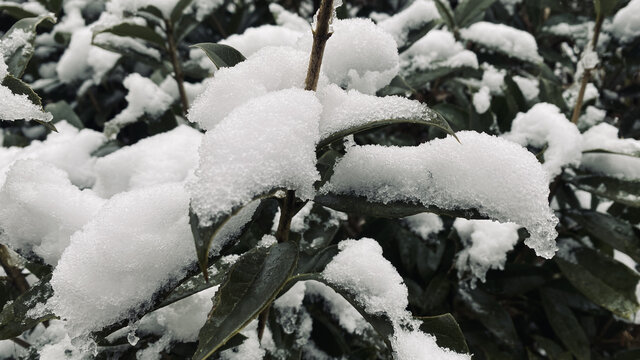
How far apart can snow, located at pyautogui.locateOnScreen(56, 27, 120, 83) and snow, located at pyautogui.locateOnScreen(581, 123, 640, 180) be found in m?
1.09

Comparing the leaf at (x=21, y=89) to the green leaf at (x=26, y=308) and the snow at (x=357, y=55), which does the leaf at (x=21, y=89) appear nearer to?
the green leaf at (x=26, y=308)

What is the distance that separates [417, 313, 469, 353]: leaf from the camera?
0.51 m

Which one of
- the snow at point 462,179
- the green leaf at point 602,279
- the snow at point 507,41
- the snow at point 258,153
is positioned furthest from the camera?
the snow at point 507,41

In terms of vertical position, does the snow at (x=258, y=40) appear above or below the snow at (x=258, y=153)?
below

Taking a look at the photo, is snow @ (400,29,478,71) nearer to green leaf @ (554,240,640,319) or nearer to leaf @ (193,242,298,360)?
green leaf @ (554,240,640,319)

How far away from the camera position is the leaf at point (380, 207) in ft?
1.58

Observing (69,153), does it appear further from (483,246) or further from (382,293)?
(483,246)

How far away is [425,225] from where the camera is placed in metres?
0.91

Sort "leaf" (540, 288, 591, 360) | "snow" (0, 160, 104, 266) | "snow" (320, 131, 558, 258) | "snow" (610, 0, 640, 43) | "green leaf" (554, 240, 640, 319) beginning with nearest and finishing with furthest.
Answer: "snow" (320, 131, 558, 258) < "snow" (0, 160, 104, 266) < "green leaf" (554, 240, 640, 319) < "leaf" (540, 288, 591, 360) < "snow" (610, 0, 640, 43)

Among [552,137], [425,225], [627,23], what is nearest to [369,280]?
[425,225]

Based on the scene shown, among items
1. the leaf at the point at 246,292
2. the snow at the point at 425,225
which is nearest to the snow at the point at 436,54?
the snow at the point at 425,225

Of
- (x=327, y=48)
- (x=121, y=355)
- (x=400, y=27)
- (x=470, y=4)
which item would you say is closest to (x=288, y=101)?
(x=327, y=48)

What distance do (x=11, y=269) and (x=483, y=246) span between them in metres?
0.80

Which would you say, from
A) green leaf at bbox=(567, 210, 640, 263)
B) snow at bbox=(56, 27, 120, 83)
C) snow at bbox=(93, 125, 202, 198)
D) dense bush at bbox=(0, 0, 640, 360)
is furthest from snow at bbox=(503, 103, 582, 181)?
snow at bbox=(56, 27, 120, 83)
